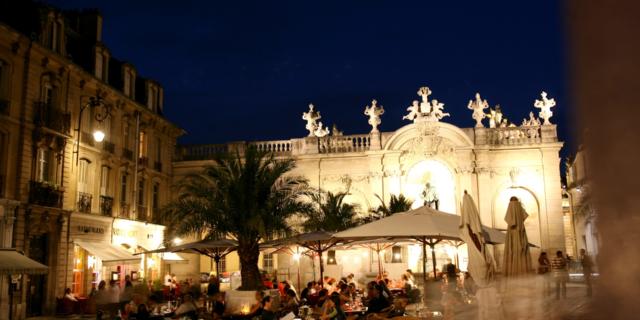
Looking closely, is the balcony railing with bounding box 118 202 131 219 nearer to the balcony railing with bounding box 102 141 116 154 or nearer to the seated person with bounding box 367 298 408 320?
the balcony railing with bounding box 102 141 116 154

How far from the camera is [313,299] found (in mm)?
16641

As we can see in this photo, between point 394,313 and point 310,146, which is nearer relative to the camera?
point 394,313

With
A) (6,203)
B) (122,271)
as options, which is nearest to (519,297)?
(6,203)

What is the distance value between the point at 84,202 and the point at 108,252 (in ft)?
8.13

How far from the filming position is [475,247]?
11703 millimetres

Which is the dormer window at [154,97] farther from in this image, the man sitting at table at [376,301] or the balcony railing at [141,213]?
the man sitting at table at [376,301]

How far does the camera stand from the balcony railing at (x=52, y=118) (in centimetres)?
2321

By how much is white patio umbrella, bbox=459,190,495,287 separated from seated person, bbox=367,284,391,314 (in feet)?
8.46

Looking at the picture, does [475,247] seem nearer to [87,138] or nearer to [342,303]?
[342,303]

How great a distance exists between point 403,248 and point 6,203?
19.7 meters

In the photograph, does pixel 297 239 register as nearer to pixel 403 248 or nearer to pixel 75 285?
pixel 75 285

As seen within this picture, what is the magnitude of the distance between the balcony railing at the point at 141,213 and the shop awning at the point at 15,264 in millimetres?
12156

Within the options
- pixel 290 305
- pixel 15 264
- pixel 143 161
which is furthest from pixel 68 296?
pixel 290 305

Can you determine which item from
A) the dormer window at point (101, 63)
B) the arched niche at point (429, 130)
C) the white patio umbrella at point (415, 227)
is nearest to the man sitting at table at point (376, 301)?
the white patio umbrella at point (415, 227)
